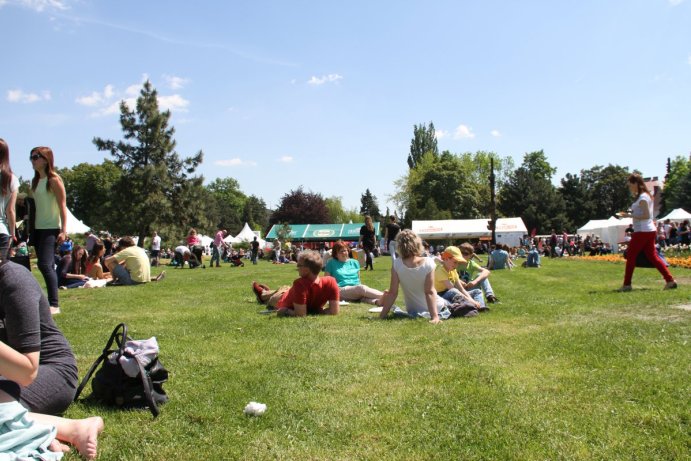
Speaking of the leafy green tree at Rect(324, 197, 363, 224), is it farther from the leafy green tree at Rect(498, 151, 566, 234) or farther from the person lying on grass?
the person lying on grass

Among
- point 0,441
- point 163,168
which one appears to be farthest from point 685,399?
point 163,168

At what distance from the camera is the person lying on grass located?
762cm

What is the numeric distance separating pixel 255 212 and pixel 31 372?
124073 mm

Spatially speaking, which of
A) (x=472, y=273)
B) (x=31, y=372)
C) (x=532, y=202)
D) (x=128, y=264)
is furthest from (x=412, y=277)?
(x=532, y=202)

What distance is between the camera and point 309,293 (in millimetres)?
7898

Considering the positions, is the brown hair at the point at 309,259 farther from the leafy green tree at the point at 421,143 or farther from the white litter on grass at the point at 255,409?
the leafy green tree at the point at 421,143

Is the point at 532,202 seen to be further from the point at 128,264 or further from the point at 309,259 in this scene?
the point at 309,259

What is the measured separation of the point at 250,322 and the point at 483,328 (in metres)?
2.86

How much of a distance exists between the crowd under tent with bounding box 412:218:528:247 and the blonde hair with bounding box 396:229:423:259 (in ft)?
159

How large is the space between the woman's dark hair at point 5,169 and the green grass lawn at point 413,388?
174 cm

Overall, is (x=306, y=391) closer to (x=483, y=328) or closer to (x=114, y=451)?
(x=114, y=451)

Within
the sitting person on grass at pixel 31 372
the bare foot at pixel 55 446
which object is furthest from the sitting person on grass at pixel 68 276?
the bare foot at pixel 55 446

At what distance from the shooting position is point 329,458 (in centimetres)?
283

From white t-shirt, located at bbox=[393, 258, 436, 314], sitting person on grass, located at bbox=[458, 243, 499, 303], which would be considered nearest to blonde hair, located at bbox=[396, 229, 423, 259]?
white t-shirt, located at bbox=[393, 258, 436, 314]
